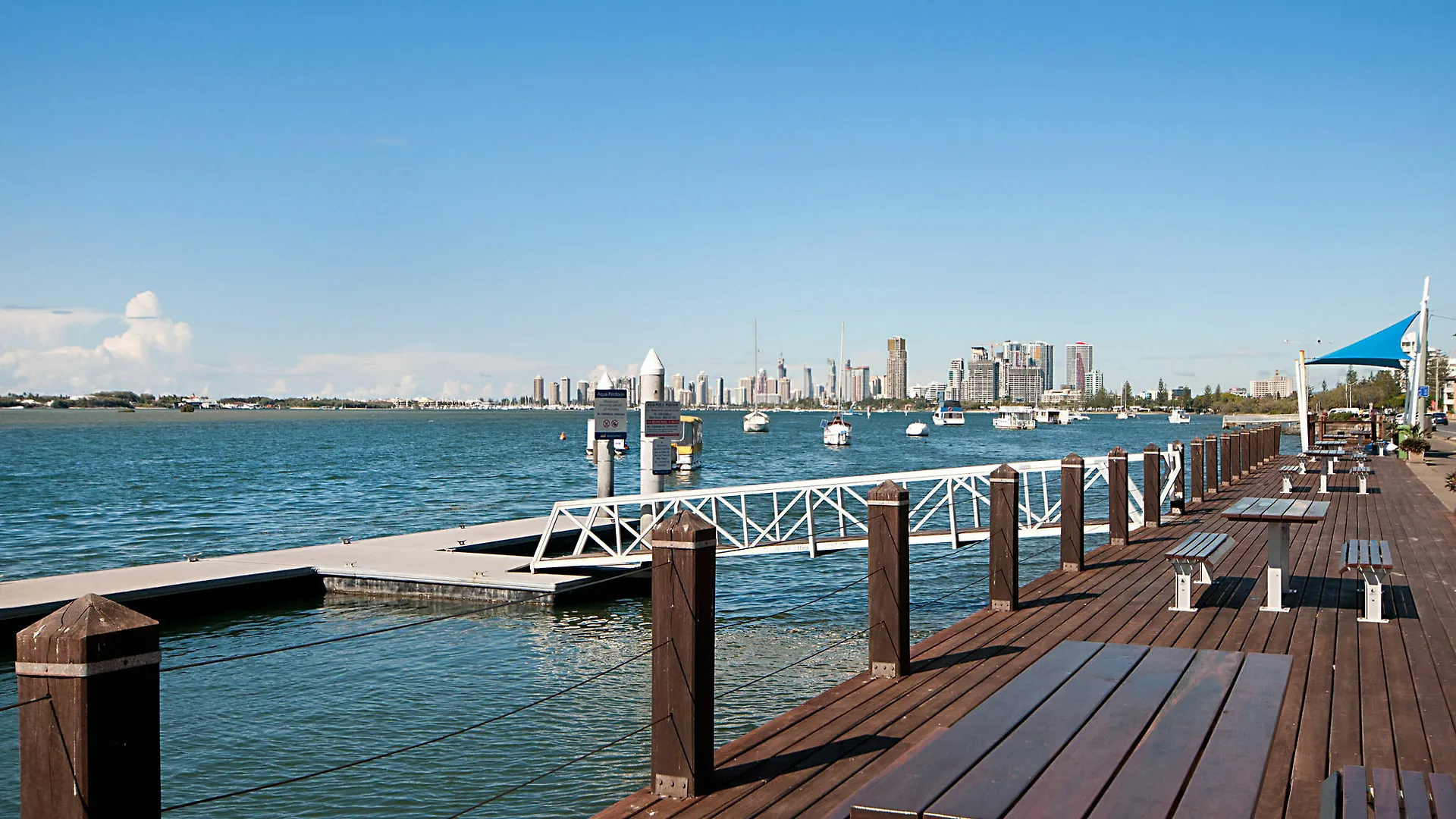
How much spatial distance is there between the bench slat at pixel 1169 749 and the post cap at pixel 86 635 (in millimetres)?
2824

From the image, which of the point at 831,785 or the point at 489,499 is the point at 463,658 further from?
the point at 489,499

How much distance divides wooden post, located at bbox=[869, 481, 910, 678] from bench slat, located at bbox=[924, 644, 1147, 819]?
6.33 feet

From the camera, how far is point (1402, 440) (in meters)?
31.4

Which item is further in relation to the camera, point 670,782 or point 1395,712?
point 1395,712

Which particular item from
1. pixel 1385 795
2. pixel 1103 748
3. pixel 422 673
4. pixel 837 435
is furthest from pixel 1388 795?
pixel 837 435

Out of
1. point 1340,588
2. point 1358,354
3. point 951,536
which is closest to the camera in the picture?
point 1340,588

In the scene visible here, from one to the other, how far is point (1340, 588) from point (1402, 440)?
84.1 ft

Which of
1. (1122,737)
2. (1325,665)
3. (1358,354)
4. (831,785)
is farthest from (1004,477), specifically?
(1358,354)

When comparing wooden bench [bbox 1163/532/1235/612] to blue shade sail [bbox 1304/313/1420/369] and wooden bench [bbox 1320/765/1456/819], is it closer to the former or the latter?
wooden bench [bbox 1320/765/1456/819]

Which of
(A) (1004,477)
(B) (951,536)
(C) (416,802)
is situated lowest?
(C) (416,802)

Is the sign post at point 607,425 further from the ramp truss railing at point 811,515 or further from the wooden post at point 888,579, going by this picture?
the wooden post at point 888,579

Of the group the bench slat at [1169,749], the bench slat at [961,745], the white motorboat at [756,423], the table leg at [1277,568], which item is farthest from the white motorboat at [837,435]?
the bench slat at [1169,749]

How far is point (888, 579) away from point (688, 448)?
4695 cm

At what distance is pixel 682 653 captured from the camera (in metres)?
4.88
